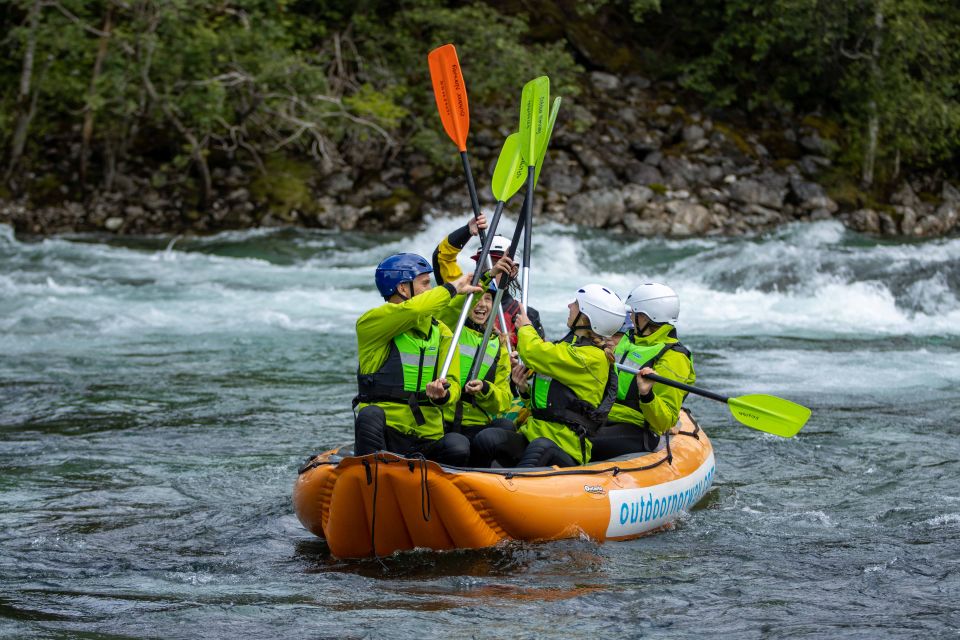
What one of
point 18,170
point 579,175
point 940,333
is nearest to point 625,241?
point 579,175

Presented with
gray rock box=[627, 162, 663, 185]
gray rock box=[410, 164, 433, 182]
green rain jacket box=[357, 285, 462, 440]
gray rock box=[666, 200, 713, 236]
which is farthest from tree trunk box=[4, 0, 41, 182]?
→ green rain jacket box=[357, 285, 462, 440]

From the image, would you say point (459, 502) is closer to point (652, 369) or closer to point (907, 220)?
point (652, 369)

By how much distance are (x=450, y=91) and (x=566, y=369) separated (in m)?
2.65

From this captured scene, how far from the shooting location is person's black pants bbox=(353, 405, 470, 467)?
4598 millimetres

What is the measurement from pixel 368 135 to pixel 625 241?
398 centimetres

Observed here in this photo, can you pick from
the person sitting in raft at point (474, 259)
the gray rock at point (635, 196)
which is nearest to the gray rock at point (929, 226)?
the gray rock at point (635, 196)

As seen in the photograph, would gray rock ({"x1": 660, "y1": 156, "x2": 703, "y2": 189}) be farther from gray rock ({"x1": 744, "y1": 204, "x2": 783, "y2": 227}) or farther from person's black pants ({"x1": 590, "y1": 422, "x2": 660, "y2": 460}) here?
person's black pants ({"x1": 590, "y1": 422, "x2": 660, "y2": 460})

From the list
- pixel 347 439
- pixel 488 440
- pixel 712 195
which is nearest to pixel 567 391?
pixel 488 440

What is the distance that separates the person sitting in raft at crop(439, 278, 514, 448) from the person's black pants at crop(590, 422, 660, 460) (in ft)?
1.50

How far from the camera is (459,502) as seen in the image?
14.4 feet

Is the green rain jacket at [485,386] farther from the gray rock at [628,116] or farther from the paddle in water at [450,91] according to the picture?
the gray rock at [628,116]

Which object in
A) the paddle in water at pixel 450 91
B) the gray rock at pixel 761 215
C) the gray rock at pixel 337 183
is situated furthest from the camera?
the gray rock at pixel 761 215

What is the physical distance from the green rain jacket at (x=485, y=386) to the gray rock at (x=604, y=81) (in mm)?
15460

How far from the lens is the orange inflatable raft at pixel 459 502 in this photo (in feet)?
14.3
